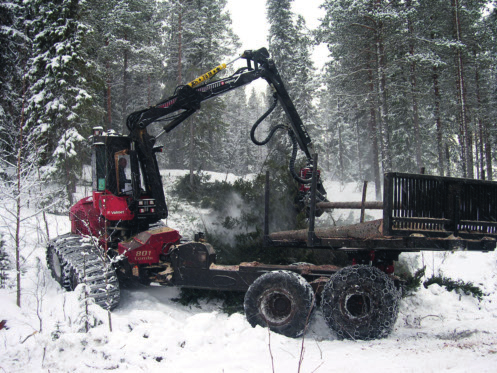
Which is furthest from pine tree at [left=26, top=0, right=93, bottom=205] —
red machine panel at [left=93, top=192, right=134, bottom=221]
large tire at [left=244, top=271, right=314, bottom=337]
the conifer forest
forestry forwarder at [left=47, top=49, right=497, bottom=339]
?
large tire at [left=244, top=271, right=314, bottom=337]

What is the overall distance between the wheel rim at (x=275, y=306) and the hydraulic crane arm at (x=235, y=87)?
318 cm

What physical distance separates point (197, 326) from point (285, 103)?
15.7 feet

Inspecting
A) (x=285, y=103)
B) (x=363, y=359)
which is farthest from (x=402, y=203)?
(x=285, y=103)

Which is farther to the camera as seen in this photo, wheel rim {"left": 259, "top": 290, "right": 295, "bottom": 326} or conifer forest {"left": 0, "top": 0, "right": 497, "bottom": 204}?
conifer forest {"left": 0, "top": 0, "right": 497, "bottom": 204}

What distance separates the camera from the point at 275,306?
575 centimetres

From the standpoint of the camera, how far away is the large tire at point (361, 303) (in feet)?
16.6

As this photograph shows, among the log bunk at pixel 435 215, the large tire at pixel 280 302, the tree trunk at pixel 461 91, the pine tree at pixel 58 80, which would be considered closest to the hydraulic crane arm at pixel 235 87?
the log bunk at pixel 435 215

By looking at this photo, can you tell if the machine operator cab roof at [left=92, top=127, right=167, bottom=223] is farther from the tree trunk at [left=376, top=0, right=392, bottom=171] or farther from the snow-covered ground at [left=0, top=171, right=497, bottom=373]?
the tree trunk at [left=376, top=0, right=392, bottom=171]

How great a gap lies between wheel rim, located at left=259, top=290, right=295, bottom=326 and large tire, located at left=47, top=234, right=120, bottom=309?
8.10 ft

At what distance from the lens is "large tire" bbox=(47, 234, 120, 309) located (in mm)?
6160

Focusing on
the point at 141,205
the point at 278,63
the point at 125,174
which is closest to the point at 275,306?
the point at 141,205

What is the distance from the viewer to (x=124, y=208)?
24.5 ft

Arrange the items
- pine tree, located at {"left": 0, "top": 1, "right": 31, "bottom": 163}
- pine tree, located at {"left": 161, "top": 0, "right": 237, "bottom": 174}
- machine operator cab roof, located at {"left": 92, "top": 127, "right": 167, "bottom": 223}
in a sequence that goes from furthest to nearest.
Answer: pine tree, located at {"left": 161, "top": 0, "right": 237, "bottom": 174} < pine tree, located at {"left": 0, "top": 1, "right": 31, "bottom": 163} < machine operator cab roof, located at {"left": 92, "top": 127, "right": 167, "bottom": 223}

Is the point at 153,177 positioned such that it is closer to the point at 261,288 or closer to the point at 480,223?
the point at 261,288
